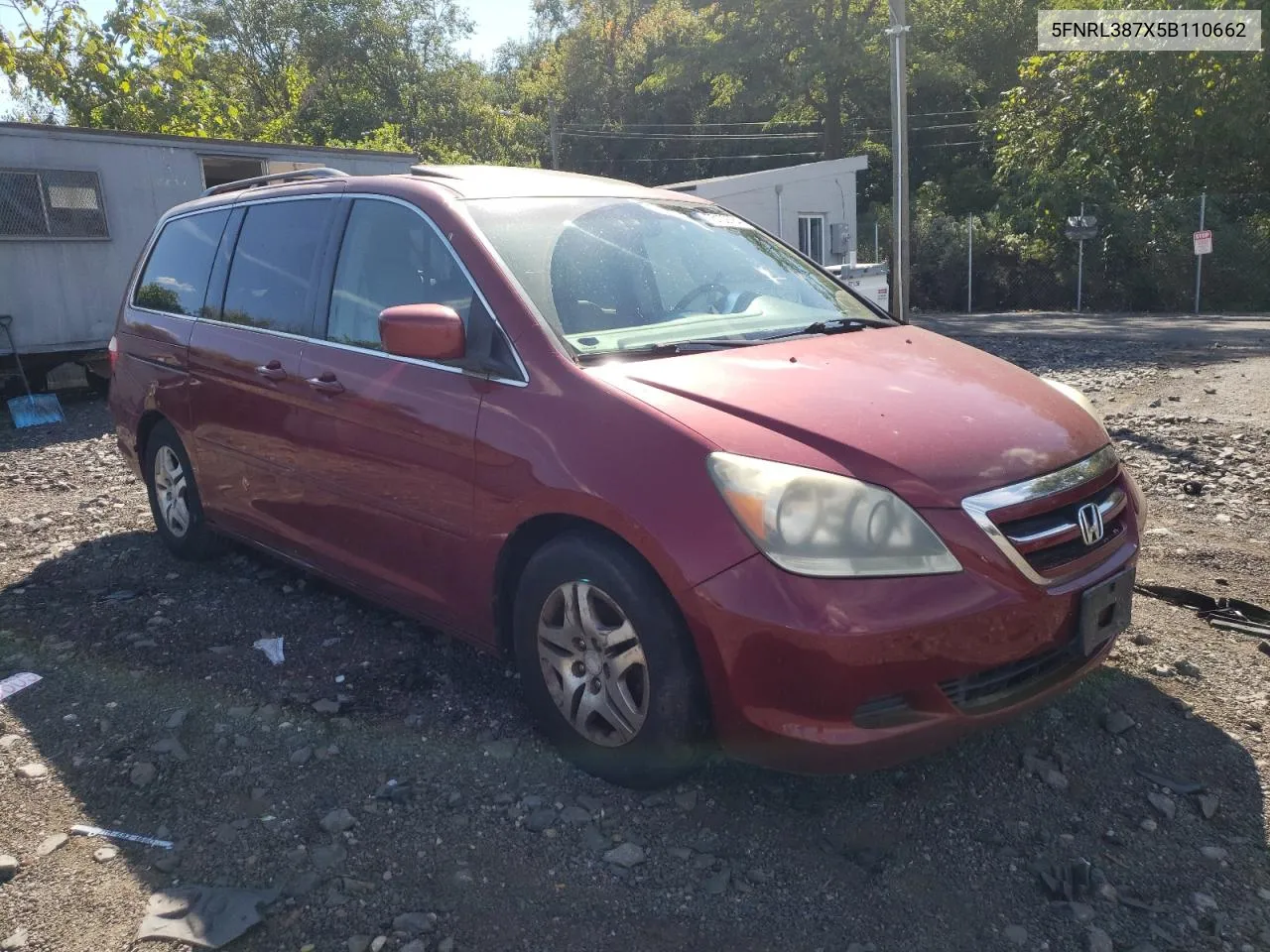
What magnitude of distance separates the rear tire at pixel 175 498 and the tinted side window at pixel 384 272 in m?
1.64

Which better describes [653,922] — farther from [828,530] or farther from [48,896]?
[48,896]

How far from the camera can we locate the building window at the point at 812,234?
27.3 m

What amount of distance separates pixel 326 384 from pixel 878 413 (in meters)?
2.09

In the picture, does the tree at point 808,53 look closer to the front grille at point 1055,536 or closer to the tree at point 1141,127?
the tree at point 1141,127

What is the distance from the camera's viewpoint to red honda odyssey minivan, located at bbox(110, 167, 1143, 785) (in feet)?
8.48

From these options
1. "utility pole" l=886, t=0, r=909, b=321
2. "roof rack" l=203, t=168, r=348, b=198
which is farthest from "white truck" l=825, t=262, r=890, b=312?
"roof rack" l=203, t=168, r=348, b=198

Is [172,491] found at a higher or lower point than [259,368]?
lower

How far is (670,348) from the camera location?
3307 mm

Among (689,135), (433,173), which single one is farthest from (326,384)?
(689,135)

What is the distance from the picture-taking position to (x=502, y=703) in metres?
3.68

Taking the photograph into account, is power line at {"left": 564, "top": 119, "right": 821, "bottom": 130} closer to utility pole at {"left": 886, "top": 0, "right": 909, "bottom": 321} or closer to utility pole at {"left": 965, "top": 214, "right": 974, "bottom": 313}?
utility pole at {"left": 965, "top": 214, "right": 974, "bottom": 313}

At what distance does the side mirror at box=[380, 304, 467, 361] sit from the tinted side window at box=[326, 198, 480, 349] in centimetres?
→ 16

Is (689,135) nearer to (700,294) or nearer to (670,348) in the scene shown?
(700,294)

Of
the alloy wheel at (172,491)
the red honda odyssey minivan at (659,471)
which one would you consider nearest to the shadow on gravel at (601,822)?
the red honda odyssey minivan at (659,471)
